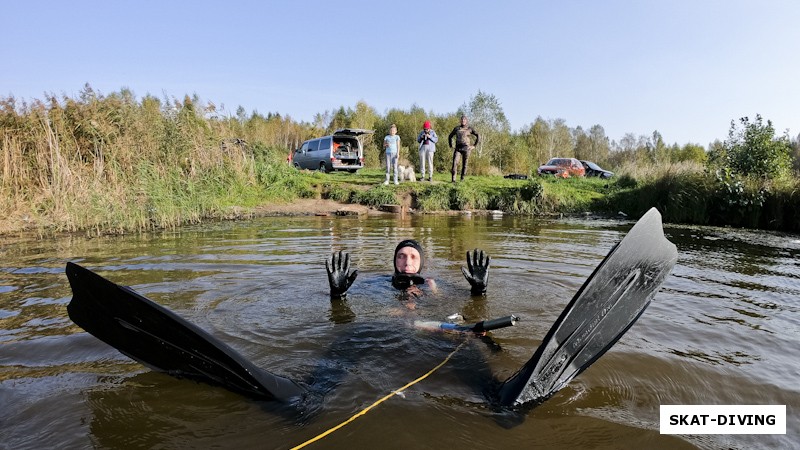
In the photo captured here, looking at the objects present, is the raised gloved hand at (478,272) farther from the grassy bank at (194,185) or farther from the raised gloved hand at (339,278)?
the grassy bank at (194,185)

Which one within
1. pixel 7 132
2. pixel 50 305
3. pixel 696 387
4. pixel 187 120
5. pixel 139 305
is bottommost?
pixel 696 387

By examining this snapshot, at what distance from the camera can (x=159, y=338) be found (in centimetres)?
256

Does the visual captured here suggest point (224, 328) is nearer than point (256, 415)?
No

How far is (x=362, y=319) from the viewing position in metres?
4.08

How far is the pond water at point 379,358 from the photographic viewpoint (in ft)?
7.25

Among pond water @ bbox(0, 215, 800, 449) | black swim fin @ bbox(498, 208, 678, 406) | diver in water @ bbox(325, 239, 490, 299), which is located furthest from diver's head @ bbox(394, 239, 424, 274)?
black swim fin @ bbox(498, 208, 678, 406)

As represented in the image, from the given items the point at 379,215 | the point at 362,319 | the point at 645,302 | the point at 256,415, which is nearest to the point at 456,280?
the point at 362,319

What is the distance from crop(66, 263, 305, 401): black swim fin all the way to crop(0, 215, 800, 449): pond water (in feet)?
0.40

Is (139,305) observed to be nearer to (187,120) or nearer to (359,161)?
(187,120)

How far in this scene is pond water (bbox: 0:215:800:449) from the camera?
7.25 ft

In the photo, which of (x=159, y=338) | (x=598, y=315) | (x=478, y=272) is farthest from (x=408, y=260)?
(x=159, y=338)

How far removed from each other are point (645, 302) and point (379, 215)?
1111 centimetres

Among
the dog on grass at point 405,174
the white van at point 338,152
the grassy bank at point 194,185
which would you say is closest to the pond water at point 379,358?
the grassy bank at point 194,185

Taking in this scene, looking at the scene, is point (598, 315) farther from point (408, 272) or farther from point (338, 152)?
point (338, 152)
